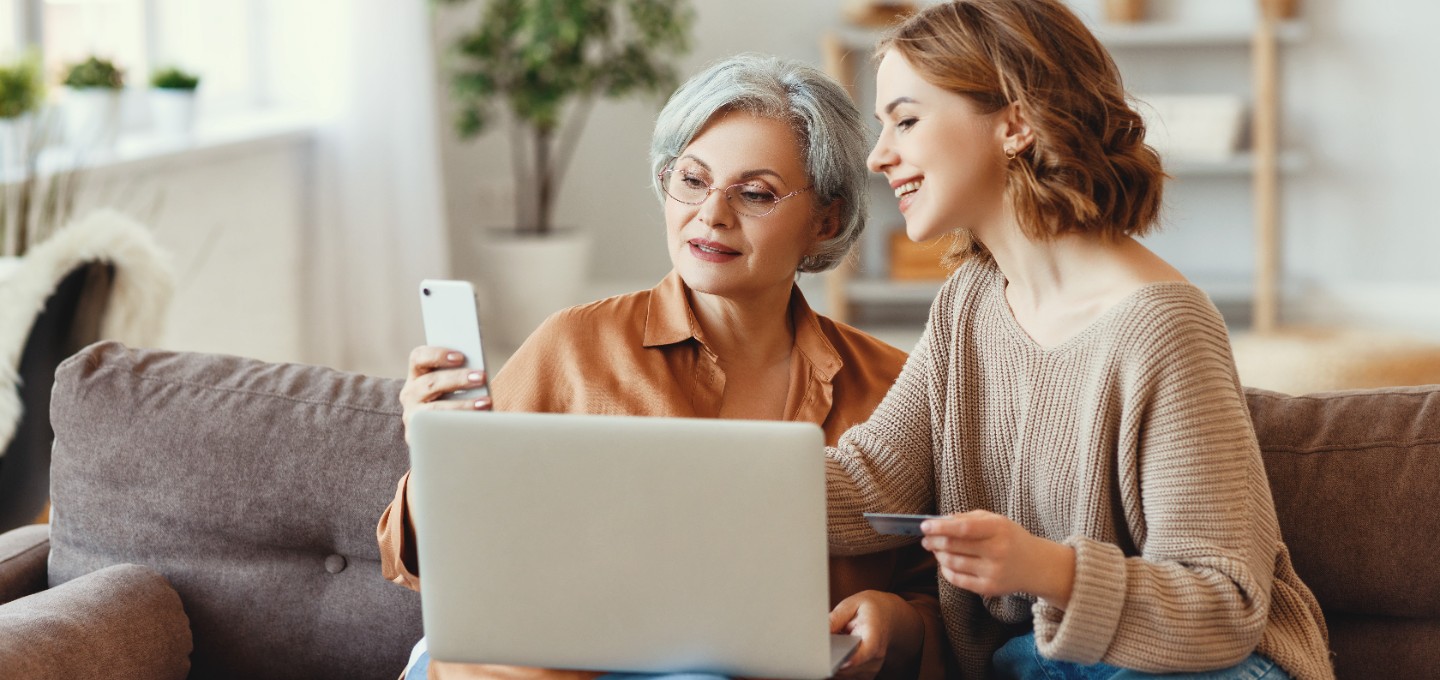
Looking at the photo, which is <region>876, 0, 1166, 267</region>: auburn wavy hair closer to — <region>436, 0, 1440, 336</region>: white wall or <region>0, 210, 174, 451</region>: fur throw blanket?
<region>0, 210, 174, 451</region>: fur throw blanket

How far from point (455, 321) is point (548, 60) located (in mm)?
3565

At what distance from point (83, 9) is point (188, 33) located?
56 cm

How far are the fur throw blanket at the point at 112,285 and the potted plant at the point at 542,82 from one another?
2415 mm

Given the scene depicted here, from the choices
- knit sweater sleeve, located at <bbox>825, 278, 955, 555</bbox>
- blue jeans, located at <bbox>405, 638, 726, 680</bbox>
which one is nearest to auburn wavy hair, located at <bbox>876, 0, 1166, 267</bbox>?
knit sweater sleeve, located at <bbox>825, 278, 955, 555</bbox>

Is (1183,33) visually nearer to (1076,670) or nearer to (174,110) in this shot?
(174,110)

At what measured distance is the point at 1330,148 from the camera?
5227mm

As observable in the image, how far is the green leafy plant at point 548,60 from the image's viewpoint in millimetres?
4641

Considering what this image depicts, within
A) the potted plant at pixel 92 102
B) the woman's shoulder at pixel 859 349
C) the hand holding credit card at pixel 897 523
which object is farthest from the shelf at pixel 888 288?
the hand holding credit card at pixel 897 523

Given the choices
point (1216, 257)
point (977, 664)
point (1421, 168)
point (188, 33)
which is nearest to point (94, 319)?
point (977, 664)

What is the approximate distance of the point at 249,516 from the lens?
171 centimetres

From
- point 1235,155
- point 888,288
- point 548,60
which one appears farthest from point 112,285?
point 1235,155

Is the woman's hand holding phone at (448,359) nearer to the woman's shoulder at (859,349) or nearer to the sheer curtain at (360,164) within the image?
the woman's shoulder at (859,349)

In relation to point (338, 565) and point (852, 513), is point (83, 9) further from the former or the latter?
point (852, 513)

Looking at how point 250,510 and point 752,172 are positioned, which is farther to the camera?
point 250,510
